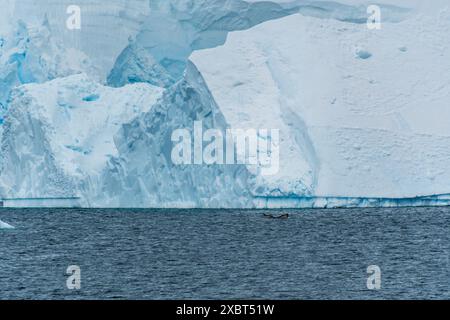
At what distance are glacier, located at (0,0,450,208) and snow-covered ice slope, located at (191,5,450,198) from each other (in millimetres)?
42

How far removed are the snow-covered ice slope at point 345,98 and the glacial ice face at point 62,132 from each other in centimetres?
312

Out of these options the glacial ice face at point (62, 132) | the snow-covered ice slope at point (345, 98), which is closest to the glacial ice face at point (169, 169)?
the snow-covered ice slope at point (345, 98)

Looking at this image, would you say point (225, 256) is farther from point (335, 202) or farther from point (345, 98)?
point (345, 98)

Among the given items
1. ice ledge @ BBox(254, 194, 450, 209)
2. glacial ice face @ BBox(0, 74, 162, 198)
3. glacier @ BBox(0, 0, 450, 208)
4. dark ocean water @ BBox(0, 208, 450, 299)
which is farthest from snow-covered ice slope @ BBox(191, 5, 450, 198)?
glacial ice face @ BBox(0, 74, 162, 198)

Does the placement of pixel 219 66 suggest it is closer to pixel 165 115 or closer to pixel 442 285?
pixel 165 115

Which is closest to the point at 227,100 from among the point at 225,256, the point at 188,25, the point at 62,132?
the point at 188,25

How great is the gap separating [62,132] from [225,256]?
11.3 metres

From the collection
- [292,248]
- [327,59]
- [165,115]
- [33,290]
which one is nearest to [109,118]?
[165,115]

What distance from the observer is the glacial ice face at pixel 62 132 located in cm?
3189

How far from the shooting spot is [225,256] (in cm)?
2308

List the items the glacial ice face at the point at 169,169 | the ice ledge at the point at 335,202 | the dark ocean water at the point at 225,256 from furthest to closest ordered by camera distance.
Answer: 1. the ice ledge at the point at 335,202
2. the glacial ice face at the point at 169,169
3. the dark ocean water at the point at 225,256

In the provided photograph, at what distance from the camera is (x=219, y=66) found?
32219mm

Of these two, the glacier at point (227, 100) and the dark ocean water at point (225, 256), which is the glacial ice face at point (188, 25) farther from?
the dark ocean water at point (225, 256)

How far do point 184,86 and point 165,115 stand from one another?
0.98 metres
